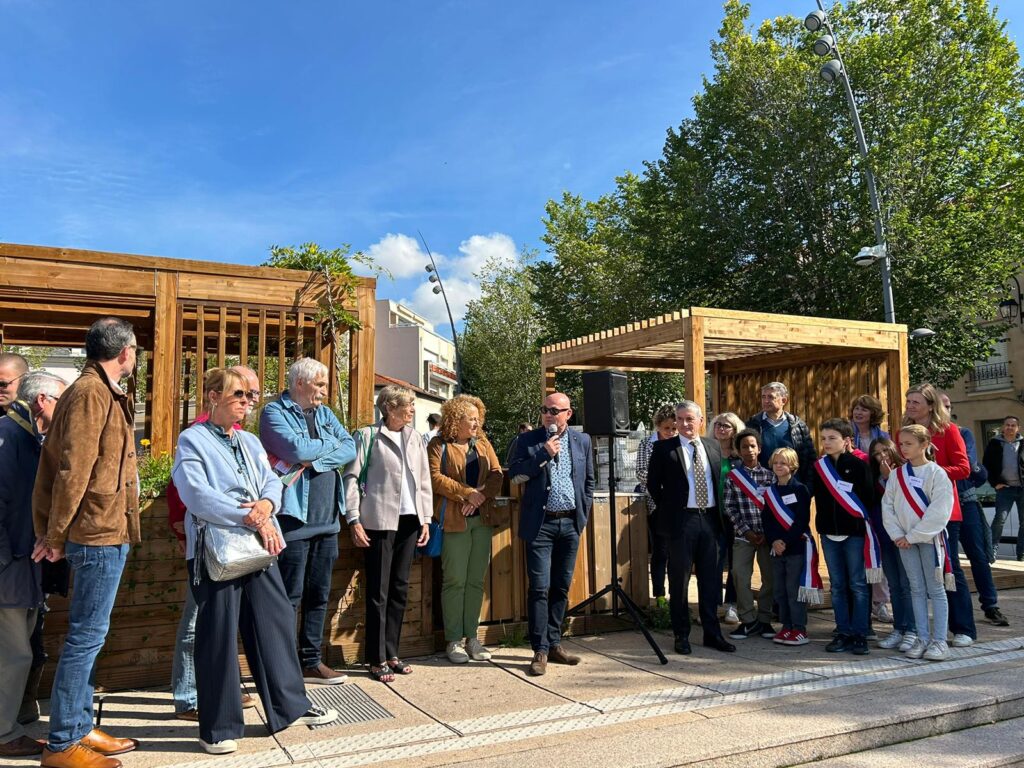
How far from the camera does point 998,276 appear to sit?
20.2m

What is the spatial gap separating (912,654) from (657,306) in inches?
910

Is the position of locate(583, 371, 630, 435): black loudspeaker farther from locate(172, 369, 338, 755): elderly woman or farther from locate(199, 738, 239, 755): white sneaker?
locate(199, 738, 239, 755): white sneaker

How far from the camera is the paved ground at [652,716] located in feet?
13.1

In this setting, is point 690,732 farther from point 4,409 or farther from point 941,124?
point 941,124

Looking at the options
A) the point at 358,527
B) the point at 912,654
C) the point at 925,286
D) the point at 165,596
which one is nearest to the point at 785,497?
the point at 912,654

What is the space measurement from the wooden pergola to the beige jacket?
14.2 feet

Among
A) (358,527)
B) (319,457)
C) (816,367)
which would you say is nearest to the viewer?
(319,457)

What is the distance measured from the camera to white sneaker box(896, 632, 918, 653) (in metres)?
6.09

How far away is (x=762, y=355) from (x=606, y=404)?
6.04 meters

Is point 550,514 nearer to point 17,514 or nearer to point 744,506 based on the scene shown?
point 744,506

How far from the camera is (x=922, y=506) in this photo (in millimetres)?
5945

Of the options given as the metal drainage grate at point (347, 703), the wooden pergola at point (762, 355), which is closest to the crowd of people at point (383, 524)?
the metal drainage grate at point (347, 703)

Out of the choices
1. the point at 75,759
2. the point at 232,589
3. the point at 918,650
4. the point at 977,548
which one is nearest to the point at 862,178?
the point at 977,548

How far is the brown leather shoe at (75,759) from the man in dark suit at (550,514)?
109 inches
